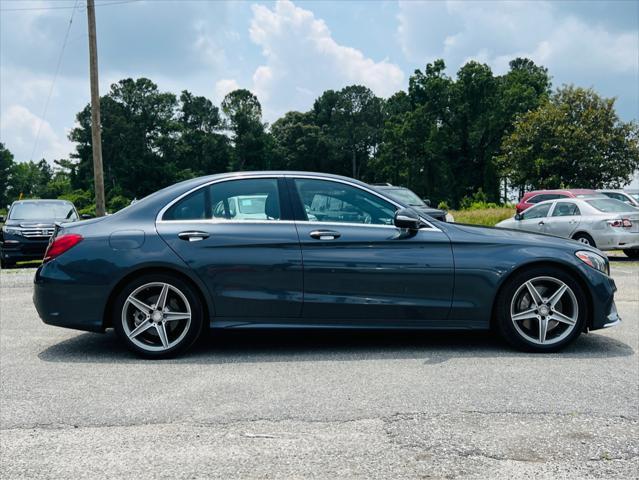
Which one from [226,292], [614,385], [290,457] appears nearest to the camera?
[290,457]

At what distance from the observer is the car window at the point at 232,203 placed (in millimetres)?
5605

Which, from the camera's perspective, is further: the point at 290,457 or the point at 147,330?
the point at 147,330

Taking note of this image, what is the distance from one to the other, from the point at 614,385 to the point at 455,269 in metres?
1.49

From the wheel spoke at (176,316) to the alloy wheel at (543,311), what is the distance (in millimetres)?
2689

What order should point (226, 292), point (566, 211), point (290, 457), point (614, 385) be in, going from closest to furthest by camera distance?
point (290, 457)
point (614, 385)
point (226, 292)
point (566, 211)

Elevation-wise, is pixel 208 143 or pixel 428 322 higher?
pixel 208 143

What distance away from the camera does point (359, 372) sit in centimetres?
495

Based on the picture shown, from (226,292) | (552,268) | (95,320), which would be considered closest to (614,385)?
(552,268)

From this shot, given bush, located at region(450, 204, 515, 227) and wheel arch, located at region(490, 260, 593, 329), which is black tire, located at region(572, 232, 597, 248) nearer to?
wheel arch, located at region(490, 260, 593, 329)

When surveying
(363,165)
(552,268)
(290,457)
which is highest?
(363,165)

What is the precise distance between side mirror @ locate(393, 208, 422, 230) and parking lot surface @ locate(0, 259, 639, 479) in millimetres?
1069

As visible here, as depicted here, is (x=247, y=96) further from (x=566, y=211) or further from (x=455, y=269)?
(x=455, y=269)

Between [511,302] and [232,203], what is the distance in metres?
2.48

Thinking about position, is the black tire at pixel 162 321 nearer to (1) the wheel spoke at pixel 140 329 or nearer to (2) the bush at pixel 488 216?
(1) the wheel spoke at pixel 140 329
